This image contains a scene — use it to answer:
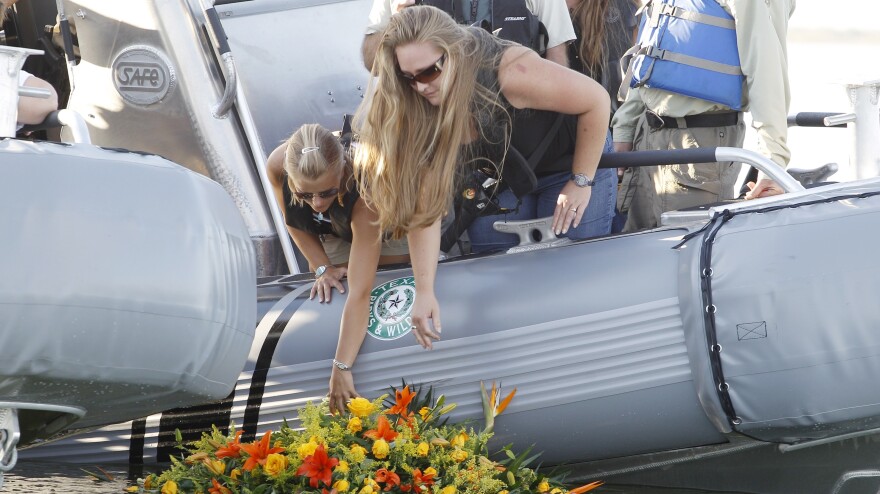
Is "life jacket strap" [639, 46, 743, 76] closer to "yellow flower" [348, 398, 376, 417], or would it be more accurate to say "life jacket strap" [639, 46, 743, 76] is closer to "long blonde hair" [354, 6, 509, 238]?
"long blonde hair" [354, 6, 509, 238]

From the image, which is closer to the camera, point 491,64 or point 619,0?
point 491,64

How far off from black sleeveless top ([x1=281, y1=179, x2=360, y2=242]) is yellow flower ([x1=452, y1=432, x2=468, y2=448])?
78 cm

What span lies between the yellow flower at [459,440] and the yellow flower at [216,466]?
21.0 inches

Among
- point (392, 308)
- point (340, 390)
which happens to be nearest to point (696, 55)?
point (392, 308)

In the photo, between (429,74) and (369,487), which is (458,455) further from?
(429,74)

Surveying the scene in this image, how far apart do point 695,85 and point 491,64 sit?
34.0 inches

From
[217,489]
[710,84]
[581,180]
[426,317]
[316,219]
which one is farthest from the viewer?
[710,84]

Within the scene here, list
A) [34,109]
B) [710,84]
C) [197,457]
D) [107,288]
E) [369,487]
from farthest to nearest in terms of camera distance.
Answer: [710,84] → [34,109] → [197,457] → [369,487] → [107,288]

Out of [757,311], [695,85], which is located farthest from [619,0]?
[757,311]

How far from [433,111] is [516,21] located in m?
0.62

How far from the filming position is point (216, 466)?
274cm

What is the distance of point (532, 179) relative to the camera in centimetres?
→ 321

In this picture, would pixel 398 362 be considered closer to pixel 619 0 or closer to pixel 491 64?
pixel 491 64

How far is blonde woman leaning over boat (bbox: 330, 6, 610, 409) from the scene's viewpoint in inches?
116
